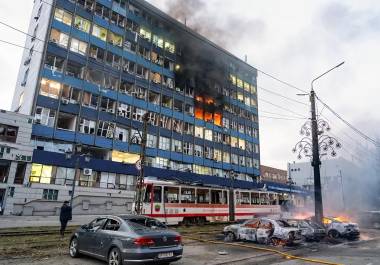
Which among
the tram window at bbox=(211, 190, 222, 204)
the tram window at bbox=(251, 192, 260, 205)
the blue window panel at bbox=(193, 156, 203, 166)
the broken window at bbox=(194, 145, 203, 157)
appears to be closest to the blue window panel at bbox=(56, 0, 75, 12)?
the broken window at bbox=(194, 145, 203, 157)

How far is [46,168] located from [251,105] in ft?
148

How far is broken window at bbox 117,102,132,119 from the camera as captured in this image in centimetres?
4248

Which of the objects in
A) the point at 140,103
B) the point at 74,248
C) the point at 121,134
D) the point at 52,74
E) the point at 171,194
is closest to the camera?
the point at 74,248

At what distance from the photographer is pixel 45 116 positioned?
35156 mm

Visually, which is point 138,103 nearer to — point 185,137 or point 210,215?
point 185,137

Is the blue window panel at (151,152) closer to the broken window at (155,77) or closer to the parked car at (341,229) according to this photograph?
the broken window at (155,77)

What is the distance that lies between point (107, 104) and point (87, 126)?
4.65 metres

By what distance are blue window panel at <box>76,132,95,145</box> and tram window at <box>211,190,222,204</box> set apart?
1854 cm

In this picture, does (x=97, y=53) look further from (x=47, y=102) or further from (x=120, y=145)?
(x=120, y=145)

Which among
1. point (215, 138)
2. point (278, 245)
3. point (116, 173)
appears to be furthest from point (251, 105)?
point (278, 245)

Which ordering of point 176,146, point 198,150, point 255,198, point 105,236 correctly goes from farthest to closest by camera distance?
point 198,150 → point 176,146 → point 255,198 → point 105,236

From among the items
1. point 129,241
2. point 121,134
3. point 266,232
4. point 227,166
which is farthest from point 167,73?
point 129,241

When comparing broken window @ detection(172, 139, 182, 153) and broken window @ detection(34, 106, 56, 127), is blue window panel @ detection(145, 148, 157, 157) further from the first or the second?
broken window @ detection(34, 106, 56, 127)

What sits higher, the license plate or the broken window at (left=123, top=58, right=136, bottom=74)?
the broken window at (left=123, top=58, right=136, bottom=74)
